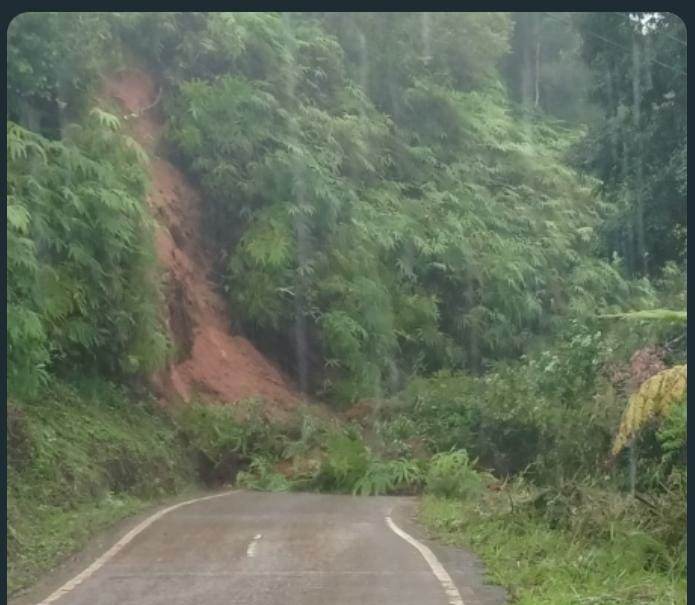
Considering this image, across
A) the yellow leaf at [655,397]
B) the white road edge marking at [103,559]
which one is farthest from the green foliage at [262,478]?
the yellow leaf at [655,397]

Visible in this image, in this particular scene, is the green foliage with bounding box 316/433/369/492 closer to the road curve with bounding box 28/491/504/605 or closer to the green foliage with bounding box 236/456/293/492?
the green foliage with bounding box 236/456/293/492

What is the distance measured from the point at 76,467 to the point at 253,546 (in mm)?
5927

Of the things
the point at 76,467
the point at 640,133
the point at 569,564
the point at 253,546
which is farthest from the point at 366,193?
the point at 569,564

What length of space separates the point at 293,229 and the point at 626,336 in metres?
15.2

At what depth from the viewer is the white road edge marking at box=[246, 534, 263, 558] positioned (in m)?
10.5

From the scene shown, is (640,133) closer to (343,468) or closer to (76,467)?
(343,468)

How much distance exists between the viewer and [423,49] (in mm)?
29547

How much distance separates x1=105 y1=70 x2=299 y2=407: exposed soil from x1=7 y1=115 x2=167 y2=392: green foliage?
4633mm

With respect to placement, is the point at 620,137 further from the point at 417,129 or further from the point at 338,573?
the point at 417,129

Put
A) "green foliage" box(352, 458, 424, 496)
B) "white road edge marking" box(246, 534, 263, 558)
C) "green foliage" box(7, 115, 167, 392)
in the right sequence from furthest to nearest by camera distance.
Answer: "green foliage" box(352, 458, 424, 496), "green foliage" box(7, 115, 167, 392), "white road edge marking" box(246, 534, 263, 558)

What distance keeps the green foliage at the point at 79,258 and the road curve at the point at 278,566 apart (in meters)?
2.61

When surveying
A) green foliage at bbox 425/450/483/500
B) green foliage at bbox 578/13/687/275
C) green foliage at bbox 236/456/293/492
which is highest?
green foliage at bbox 578/13/687/275

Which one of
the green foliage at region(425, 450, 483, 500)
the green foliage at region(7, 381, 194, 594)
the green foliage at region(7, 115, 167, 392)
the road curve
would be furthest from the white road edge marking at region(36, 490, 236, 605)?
the green foliage at region(425, 450, 483, 500)

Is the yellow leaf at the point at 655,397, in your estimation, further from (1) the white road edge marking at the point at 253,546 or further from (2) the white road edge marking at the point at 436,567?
(1) the white road edge marking at the point at 253,546
